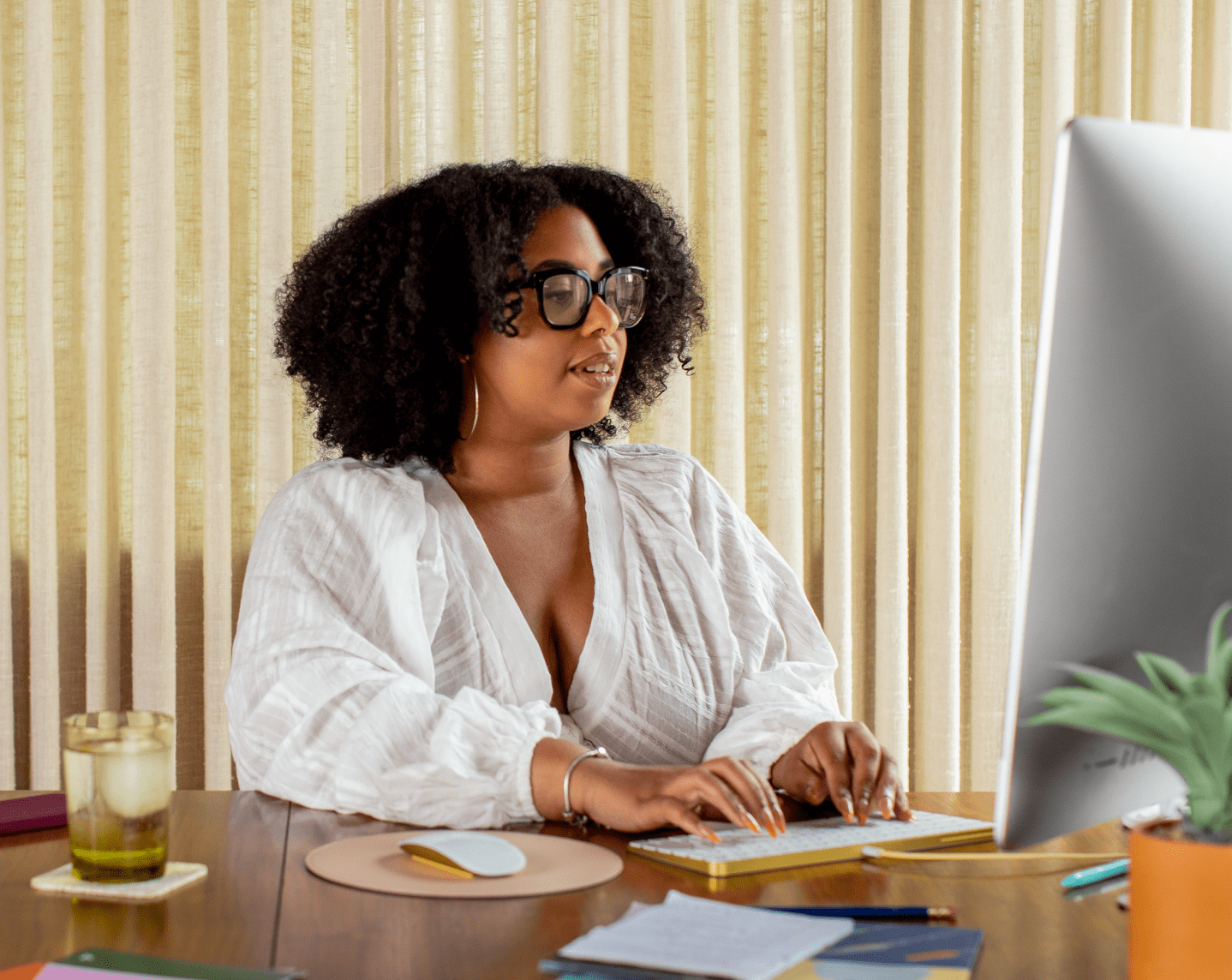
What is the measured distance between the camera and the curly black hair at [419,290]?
5.43ft

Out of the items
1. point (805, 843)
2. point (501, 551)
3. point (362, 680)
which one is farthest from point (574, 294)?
point (805, 843)

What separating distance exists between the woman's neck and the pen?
36.8 inches

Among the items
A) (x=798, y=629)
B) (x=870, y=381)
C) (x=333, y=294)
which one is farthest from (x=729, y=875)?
(x=870, y=381)

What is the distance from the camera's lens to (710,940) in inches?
28.9

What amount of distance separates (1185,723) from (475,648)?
0.98 m

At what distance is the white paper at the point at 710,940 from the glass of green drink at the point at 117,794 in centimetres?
34

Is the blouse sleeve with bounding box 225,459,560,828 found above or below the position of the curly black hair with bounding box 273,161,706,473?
below

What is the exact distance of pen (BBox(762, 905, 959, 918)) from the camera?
0.82 m

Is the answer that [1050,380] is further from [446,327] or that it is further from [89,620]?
[89,620]

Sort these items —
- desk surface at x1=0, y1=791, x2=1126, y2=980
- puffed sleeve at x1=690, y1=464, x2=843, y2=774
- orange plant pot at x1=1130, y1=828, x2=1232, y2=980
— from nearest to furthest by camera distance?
orange plant pot at x1=1130, y1=828, x2=1232, y2=980, desk surface at x1=0, y1=791, x2=1126, y2=980, puffed sleeve at x1=690, y1=464, x2=843, y2=774

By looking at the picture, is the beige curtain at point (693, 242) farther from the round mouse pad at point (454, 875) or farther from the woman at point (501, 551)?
the round mouse pad at point (454, 875)

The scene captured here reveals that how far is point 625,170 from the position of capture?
267 cm

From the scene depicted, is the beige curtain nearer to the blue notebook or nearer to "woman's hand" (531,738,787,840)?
"woman's hand" (531,738,787,840)

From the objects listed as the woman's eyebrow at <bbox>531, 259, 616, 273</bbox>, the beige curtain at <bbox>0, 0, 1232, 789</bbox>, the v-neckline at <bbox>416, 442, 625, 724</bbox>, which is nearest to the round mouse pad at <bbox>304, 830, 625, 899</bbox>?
the v-neckline at <bbox>416, 442, 625, 724</bbox>
